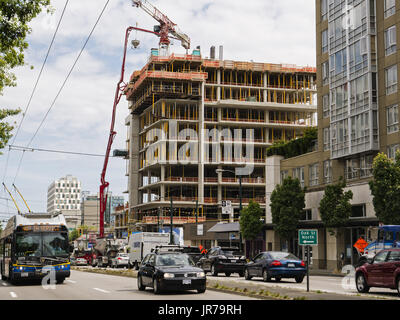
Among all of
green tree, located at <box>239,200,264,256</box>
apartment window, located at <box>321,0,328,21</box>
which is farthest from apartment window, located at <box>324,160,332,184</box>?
apartment window, located at <box>321,0,328,21</box>

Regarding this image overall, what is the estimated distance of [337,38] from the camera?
51031mm

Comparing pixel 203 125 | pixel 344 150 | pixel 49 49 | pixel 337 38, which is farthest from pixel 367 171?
pixel 203 125

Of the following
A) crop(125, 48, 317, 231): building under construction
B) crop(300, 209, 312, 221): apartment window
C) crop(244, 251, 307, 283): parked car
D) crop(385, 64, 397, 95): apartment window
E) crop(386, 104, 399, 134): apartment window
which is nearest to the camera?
crop(244, 251, 307, 283): parked car

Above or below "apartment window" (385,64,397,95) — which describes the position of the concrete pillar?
below

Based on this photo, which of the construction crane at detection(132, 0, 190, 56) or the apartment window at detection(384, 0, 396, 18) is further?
the construction crane at detection(132, 0, 190, 56)

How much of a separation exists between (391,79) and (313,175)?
1377cm

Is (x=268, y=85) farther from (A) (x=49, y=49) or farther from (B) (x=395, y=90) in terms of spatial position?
(A) (x=49, y=49)

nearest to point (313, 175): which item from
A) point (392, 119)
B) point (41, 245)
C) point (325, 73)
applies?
point (325, 73)

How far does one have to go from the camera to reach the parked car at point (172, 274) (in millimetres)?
18531

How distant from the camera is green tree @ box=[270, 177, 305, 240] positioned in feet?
163

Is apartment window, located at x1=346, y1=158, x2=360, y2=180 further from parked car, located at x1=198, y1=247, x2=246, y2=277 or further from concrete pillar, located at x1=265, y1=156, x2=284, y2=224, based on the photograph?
parked car, located at x1=198, y1=247, x2=246, y2=277

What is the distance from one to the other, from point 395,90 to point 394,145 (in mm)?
4027

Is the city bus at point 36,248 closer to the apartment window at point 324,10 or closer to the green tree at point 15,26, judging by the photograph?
the green tree at point 15,26

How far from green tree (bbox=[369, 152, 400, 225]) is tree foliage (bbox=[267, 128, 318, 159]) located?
22306 millimetres
